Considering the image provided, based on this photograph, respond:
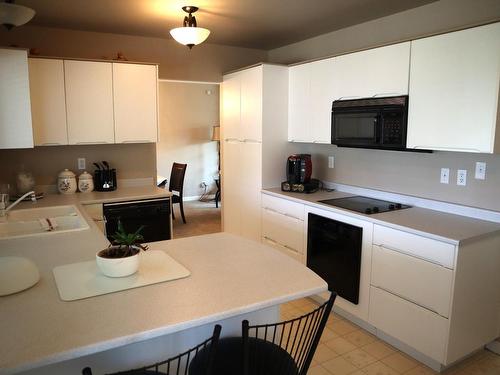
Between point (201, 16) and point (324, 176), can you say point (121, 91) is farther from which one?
point (324, 176)

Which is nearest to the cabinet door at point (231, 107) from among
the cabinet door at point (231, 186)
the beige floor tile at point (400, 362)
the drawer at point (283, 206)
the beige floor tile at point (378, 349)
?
the cabinet door at point (231, 186)

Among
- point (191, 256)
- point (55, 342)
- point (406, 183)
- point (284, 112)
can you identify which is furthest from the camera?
point (284, 112)

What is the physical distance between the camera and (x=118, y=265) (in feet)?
4.99

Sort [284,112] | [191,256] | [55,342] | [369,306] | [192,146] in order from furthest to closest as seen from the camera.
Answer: [192,146] < [284,112] < [369,306] < [191,256] < [55,342]

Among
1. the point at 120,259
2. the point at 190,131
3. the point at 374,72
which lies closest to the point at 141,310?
the point at 120,259

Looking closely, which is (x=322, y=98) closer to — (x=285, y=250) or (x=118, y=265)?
(x=285, y=250)

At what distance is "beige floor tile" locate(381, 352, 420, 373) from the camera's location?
2.47m

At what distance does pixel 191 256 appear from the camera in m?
1.85

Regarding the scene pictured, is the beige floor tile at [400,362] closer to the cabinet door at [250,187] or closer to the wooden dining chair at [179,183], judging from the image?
the cabinet door at [250,187]

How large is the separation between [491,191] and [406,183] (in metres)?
0.66

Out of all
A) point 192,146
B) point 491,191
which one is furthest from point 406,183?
point 192,146

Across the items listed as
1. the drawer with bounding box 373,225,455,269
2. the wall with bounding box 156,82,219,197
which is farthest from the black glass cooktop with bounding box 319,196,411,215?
the wall with bounding box 156,82,219,197

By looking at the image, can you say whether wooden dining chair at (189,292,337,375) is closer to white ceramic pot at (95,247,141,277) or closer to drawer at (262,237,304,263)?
white ceramic pot at (95,247,141,277)

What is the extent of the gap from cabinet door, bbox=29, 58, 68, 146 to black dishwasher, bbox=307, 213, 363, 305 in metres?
2.35
